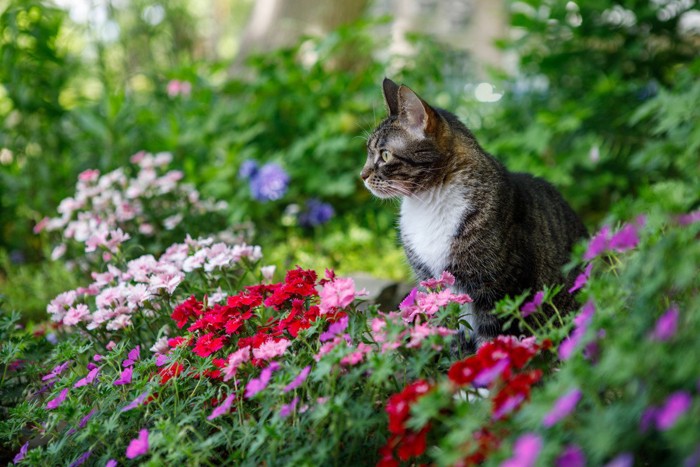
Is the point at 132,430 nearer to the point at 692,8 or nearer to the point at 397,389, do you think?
the point at 397,389

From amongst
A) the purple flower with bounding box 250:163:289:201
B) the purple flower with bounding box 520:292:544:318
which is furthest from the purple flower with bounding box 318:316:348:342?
the purple flower with bounding box 250:163:289:201

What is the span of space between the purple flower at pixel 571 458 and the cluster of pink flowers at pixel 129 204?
2.45m

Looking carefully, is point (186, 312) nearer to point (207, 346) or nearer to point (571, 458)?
point (207, 346)

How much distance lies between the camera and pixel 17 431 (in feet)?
6.43

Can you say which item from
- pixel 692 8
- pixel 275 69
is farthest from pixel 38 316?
pixel 692 8

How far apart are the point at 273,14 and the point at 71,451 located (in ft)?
17.1

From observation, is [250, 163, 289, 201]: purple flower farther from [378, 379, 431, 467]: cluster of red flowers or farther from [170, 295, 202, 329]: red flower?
[378, 379, 431, 467]: cluster of red flowers

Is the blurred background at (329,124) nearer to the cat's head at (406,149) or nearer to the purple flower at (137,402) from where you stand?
the cat's head at (406,149)

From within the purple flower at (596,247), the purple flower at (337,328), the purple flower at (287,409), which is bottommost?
the purple flower at (287,409)

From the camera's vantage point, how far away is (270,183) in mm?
3941

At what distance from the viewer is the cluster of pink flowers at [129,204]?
10.4ft

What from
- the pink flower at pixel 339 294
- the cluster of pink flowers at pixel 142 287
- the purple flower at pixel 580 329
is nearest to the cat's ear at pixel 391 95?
the cluster of pink flowers at pixel 142 287

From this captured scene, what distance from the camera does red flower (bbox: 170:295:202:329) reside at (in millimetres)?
2055

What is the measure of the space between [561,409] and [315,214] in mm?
3393
